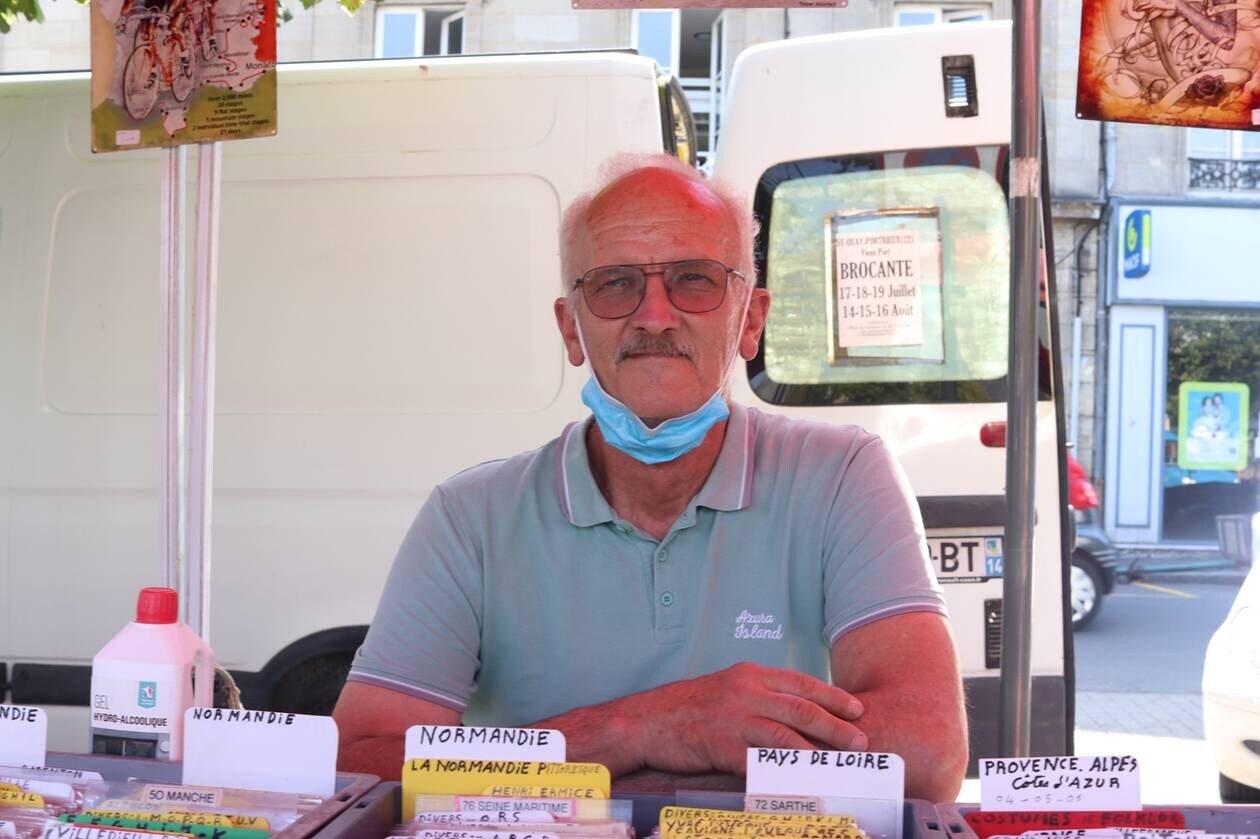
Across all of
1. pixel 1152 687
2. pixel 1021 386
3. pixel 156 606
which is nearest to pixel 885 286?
pixel 1021 386

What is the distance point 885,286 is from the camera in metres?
3.98

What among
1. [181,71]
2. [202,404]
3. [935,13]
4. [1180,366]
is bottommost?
[202,404]

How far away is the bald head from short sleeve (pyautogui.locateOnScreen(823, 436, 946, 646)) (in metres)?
0.42

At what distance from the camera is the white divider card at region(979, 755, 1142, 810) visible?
1.12 meters

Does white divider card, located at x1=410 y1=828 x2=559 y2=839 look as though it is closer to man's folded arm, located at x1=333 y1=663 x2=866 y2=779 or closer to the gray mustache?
man's folded arm, located at x1=333 y1=663 x2=866 y2=779

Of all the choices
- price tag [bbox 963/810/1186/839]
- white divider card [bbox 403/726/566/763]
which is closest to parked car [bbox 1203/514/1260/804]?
price tag [bbox 963/810/1186/839]

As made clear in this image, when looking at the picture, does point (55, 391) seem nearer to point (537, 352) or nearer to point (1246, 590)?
point (537, 352)

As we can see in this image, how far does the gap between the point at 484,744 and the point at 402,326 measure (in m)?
2.77

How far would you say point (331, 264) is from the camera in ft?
12.7

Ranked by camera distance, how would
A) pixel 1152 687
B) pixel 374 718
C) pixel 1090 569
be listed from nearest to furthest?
pixel 374 718, pixel 1152 687, pixel 1090 569

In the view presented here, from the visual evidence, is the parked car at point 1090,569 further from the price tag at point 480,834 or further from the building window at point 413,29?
the building window at point 413,29

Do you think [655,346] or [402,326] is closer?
[655,346]

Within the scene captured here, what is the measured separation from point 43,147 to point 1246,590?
4.42 meters

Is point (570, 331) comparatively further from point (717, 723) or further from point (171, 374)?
point (171, 374)
